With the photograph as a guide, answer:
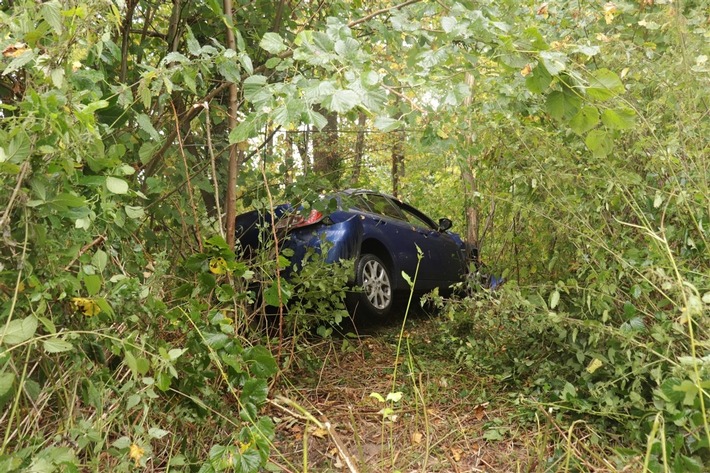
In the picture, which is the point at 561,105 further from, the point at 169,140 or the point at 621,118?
the point at 169,140

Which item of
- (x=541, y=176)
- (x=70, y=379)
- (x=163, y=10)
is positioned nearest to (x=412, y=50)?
(x=541, y=176)

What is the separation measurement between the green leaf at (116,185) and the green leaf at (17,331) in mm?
489

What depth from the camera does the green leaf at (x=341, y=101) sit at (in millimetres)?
1665

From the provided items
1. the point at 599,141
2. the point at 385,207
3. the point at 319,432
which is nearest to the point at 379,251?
the point at 385,207

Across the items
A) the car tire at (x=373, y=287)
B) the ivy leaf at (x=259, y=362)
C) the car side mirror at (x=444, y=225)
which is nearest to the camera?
the ivy leaf at (x=259, y=362)

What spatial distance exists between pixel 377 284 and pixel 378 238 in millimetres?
505

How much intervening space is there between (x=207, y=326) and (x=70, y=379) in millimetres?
559

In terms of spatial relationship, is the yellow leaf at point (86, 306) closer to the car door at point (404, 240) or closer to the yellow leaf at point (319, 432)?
the yellow leaf at point (319, 432)

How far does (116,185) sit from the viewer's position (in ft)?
5.76

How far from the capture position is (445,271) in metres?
6.84

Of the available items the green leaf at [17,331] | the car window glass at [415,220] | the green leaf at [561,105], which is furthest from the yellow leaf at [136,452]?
the car window glass at [415,220]

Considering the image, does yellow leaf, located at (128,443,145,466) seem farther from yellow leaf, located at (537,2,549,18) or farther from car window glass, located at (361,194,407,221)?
car window glass, located at (361,194,407,221)

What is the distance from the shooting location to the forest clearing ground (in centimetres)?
293

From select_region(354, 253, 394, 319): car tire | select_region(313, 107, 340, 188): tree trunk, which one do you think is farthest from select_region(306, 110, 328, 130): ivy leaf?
select_region(313, 107, 340, 188): tree trunk
